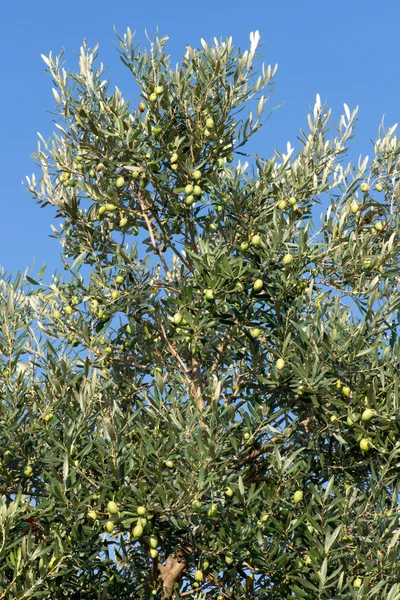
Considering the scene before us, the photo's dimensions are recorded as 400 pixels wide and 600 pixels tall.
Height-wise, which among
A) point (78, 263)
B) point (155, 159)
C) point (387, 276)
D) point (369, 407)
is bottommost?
point (369, 407)

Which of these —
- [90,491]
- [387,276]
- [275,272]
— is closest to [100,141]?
[275,272]

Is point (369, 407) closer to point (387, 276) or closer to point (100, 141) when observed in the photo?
point (387, 276)

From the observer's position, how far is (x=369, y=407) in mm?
8336

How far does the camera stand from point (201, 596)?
8.89m

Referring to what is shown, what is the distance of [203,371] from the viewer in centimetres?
1037

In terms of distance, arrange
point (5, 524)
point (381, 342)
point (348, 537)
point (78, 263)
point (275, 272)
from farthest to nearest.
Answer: point (78, 263) → point (275, 272) → point (381, 342) → point (348, 537) → point (5, 524)

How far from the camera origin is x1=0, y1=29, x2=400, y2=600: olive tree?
767 centimetres

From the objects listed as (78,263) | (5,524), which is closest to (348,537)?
(5,524)

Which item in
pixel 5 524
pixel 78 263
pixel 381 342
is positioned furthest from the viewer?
pixel 78 263

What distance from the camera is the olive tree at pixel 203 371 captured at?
767 cm

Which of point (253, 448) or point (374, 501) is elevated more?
point (253, 448)

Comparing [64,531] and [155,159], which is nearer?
[64,531]

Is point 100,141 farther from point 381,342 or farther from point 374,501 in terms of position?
point 374,501

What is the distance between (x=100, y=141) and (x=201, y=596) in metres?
5.47
